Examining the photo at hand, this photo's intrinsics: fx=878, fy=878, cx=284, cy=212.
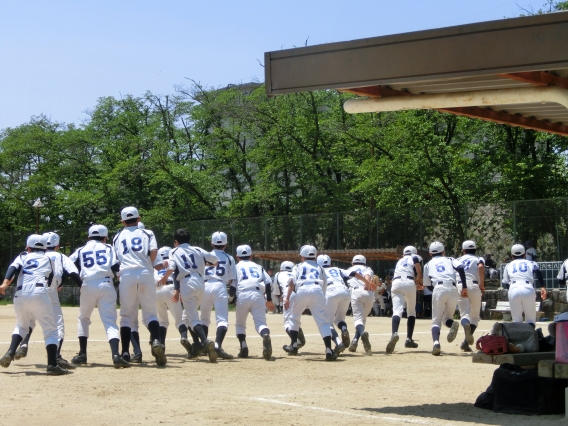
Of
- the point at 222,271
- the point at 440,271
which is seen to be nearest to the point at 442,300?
the point at 440,271

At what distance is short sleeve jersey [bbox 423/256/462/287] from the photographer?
15148 millimetres

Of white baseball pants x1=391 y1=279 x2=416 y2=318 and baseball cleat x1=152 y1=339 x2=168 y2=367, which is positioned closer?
baseball cleat x1=152 y1=339 x2=168 y2=367

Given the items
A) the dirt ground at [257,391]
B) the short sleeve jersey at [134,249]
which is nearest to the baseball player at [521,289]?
the dirt ground at [257,391]

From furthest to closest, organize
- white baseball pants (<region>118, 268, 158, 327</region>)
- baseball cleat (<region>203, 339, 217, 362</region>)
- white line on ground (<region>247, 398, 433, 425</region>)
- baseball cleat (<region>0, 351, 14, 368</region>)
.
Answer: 1. baseball cleat (<region>203, 339, 217, 362</region>)
2. white baseball pants (<region>118, 268, 158, 327</region>)
3. baseball cleat (<region>0, 351, 14, 368</region>)
4. white line on ground (<region>247, 398, 433, 425</region>)

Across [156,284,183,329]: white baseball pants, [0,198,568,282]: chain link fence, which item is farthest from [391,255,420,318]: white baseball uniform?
[0,198,568,282]: chain link fence

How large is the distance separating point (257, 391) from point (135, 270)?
313 cm

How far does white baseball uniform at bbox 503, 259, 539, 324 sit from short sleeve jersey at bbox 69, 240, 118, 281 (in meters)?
7.31

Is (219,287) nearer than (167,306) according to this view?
Yes

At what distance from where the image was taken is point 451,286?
15.1m

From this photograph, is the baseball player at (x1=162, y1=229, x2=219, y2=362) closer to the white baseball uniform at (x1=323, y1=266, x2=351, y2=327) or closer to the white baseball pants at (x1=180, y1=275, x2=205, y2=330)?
the white baseball pants at (x1=180, y1=275, x2=205, y2=330)

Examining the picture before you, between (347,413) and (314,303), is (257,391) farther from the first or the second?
(314,303)

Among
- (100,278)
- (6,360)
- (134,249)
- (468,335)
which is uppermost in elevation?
(134,249)

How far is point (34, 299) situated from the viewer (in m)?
11.4

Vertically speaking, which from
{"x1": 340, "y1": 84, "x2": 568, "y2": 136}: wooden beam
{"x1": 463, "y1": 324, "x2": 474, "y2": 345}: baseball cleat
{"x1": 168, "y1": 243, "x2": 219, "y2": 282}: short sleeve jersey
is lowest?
{"x1": 463, "y1": 324, "x2": 474, "y2": 345}: baseball cleat
